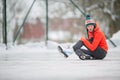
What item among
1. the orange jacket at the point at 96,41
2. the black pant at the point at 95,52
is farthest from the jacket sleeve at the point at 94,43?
the black pant at the point at 95,52

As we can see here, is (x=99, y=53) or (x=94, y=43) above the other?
(x=94, y=43)

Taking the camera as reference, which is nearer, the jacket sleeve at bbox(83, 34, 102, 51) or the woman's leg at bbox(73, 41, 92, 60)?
the jacket sleeve at bbox(83, 34, 102, 51)

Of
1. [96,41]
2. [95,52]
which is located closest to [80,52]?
[95,52]

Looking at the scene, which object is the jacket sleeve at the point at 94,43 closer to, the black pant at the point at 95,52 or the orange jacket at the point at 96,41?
the orange jacket at the point at 96,41

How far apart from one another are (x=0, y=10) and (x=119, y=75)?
9.19 metres

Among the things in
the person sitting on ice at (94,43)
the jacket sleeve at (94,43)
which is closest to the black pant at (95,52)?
the person sitting on ice at (94,43)

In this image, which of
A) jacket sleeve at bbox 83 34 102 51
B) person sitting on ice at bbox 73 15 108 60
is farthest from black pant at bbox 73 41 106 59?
jacket sleeve at bbox 83 34 102 51

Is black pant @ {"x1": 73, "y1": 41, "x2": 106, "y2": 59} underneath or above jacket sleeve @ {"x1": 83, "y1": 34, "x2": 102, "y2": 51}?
underneath

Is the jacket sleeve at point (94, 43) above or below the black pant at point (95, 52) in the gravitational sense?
above

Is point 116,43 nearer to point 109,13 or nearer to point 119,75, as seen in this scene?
point 109,13

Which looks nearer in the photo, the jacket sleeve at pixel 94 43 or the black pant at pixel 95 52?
the jacket sleeve at pixel 94 43

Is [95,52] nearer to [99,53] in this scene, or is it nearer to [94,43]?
[99,53]

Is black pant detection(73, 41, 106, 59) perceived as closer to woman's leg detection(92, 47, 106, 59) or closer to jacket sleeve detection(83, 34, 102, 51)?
woman's leg detection(92, 47, 106, 59)

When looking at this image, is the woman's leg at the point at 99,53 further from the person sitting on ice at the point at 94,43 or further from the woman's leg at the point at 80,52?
the woman's leg at the point at 80,52
